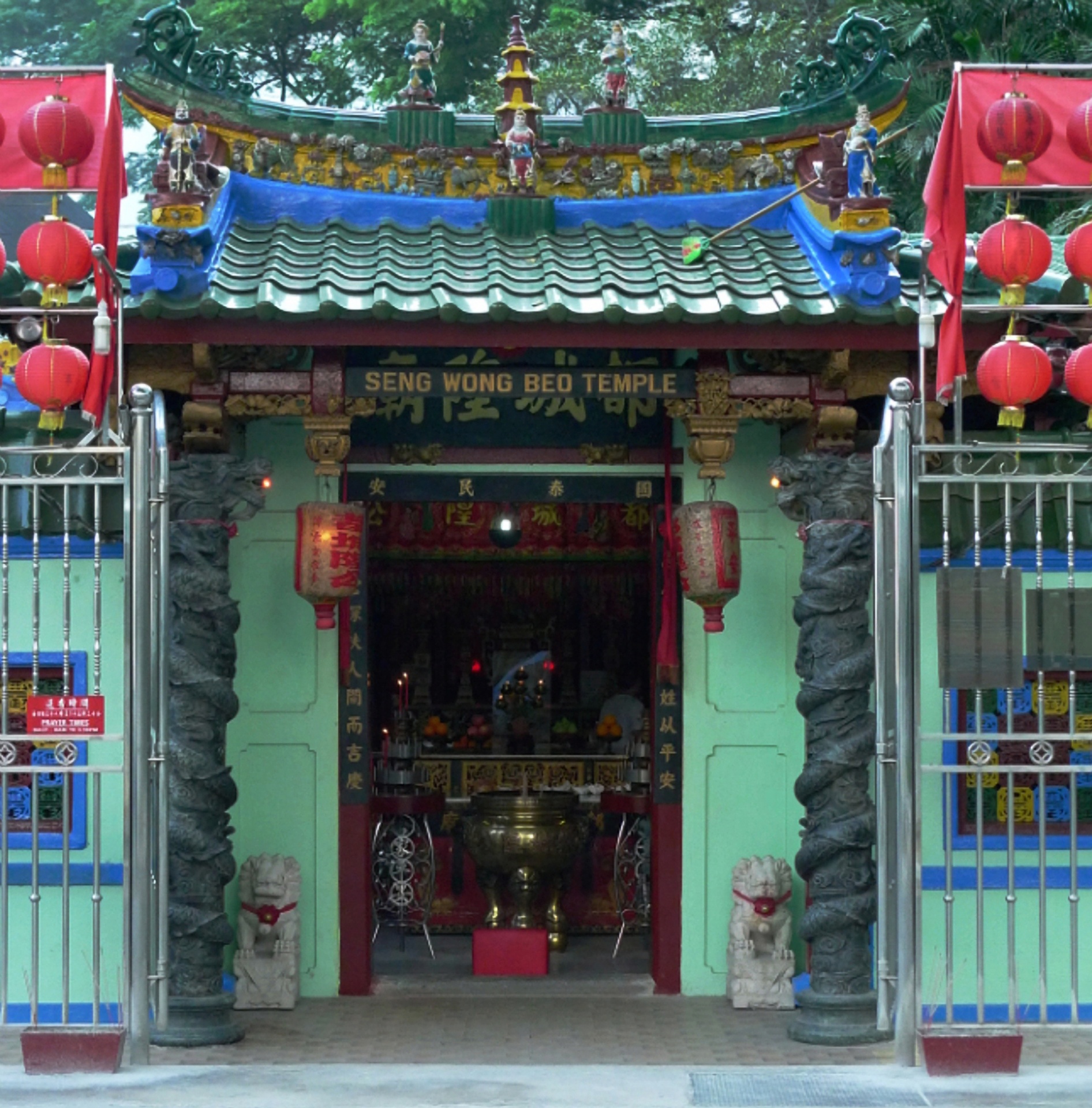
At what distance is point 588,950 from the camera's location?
11.7 m

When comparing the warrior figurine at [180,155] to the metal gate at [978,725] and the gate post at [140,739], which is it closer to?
the gate post at [140,739]

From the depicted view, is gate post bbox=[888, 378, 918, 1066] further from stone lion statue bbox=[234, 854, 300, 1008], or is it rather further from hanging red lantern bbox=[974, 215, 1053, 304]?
stone lion statue bbox=[234, 854, 300, 1008]

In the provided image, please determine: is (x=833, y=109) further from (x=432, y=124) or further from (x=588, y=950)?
(x=588, y=950)

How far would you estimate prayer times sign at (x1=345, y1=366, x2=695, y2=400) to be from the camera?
898cm

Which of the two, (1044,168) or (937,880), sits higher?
(1044,168)

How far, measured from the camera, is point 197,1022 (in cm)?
855

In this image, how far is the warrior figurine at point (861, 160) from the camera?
29.2 feet

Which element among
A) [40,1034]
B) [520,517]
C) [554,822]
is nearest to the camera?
[40,1034]

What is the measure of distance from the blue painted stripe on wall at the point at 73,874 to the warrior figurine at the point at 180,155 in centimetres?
338

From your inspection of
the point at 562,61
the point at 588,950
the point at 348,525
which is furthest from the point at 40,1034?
the point at 562,61

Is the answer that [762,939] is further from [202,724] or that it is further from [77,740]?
[77,740]

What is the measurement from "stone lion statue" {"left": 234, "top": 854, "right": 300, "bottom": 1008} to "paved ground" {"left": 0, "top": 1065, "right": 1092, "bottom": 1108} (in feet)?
6.70

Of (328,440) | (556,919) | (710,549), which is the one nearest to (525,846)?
Result: (556,919)

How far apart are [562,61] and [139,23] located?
44.8 ft
